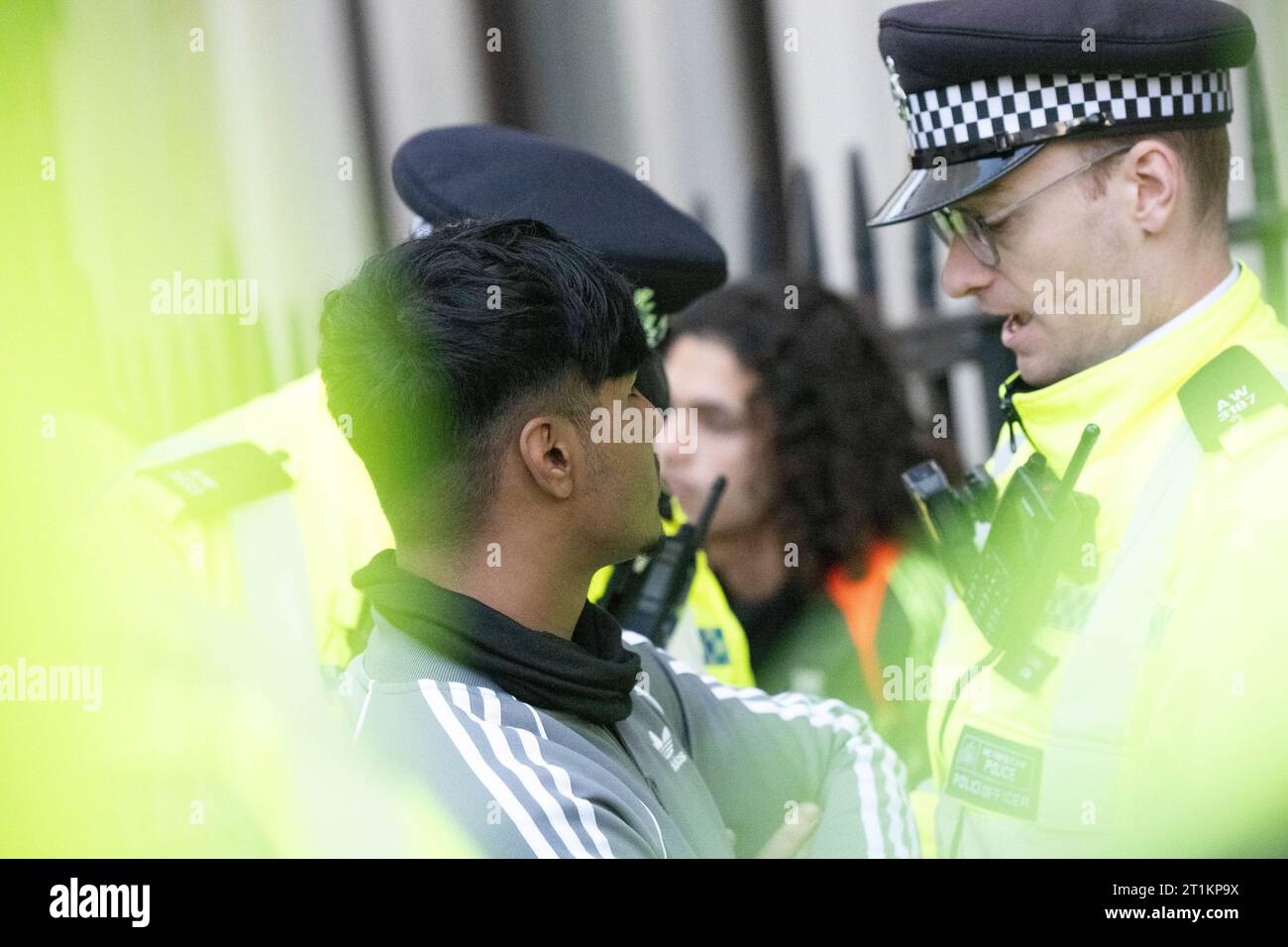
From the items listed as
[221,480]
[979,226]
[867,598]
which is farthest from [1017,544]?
[221,480]

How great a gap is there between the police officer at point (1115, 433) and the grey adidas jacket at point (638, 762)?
0.52ft

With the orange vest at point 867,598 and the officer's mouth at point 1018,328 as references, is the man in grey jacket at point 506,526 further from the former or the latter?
the orange vest at point 867,598

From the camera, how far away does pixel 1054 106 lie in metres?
1.66

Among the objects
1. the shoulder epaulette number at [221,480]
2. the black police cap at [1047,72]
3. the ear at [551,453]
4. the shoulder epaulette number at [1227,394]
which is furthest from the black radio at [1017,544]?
the shoulder epaulette number at [221,480]

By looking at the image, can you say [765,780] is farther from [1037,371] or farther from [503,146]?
[503,146]

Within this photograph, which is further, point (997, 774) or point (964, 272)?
point (964, 272)

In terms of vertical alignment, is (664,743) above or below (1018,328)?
below

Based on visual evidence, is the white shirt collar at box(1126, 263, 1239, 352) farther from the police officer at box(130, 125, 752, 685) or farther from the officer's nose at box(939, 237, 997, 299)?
the police officer at box(130, 125, 752, 685)

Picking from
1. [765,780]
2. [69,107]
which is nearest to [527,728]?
[765,780]

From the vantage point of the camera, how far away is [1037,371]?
1.76 metres

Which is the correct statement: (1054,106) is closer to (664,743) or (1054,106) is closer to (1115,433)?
(1115,433)

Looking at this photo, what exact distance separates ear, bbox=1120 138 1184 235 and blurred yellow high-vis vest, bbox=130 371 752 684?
106 centimetres

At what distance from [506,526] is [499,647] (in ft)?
0.44

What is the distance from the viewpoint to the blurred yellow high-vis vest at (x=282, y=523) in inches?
77.7
